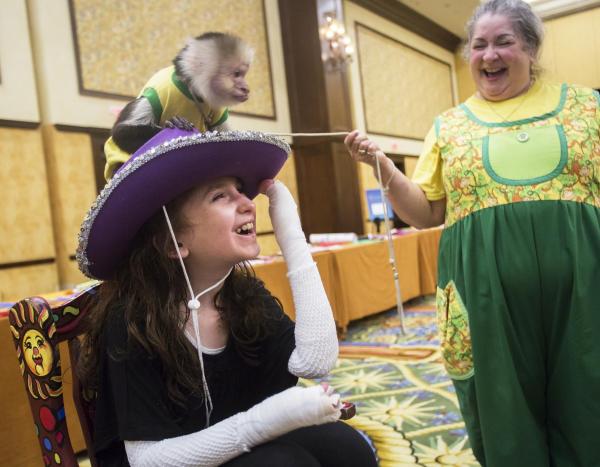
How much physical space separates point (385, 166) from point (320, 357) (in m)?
0.68

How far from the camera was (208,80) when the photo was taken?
213cm

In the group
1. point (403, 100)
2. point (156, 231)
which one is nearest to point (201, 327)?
point (156, 231)

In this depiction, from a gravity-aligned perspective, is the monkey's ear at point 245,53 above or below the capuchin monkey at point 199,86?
above

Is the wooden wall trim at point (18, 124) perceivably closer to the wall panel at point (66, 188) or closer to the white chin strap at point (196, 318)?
the wall panel at point (66, 188)

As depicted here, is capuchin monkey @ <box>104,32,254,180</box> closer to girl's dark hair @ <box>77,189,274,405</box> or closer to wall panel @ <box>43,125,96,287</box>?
girl's dark hair @ <box>77,189,274,405</box>

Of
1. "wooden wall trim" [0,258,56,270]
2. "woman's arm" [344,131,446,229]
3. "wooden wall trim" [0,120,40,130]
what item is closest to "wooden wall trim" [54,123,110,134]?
"wooden wall trim" [0,120,40,130]

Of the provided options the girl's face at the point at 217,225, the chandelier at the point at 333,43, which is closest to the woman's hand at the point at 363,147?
the girl's face at the point at 217,225

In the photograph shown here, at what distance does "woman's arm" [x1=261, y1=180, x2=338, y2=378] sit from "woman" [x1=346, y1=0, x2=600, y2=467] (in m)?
0.51

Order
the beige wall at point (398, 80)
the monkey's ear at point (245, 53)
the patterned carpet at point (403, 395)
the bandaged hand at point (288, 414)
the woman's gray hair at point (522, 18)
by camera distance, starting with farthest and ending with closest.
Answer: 1. the beige wall at point (398, 80)
2. the monkey's ear at point (245, 53)
3. the patterned carpet at point (403, 395)
4. the woman's gray hair at point (522, 18)
5. the bandaged hand at point (288, 414)

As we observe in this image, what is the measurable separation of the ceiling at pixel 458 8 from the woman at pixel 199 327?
9.14 metres

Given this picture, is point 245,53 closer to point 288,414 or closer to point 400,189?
point 400,189

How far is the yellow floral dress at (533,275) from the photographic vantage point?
1247 mm

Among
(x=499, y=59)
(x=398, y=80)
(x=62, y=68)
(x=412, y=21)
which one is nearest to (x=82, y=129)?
(x=62, y=68)

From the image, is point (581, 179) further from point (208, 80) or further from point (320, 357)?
point (208, 80)
